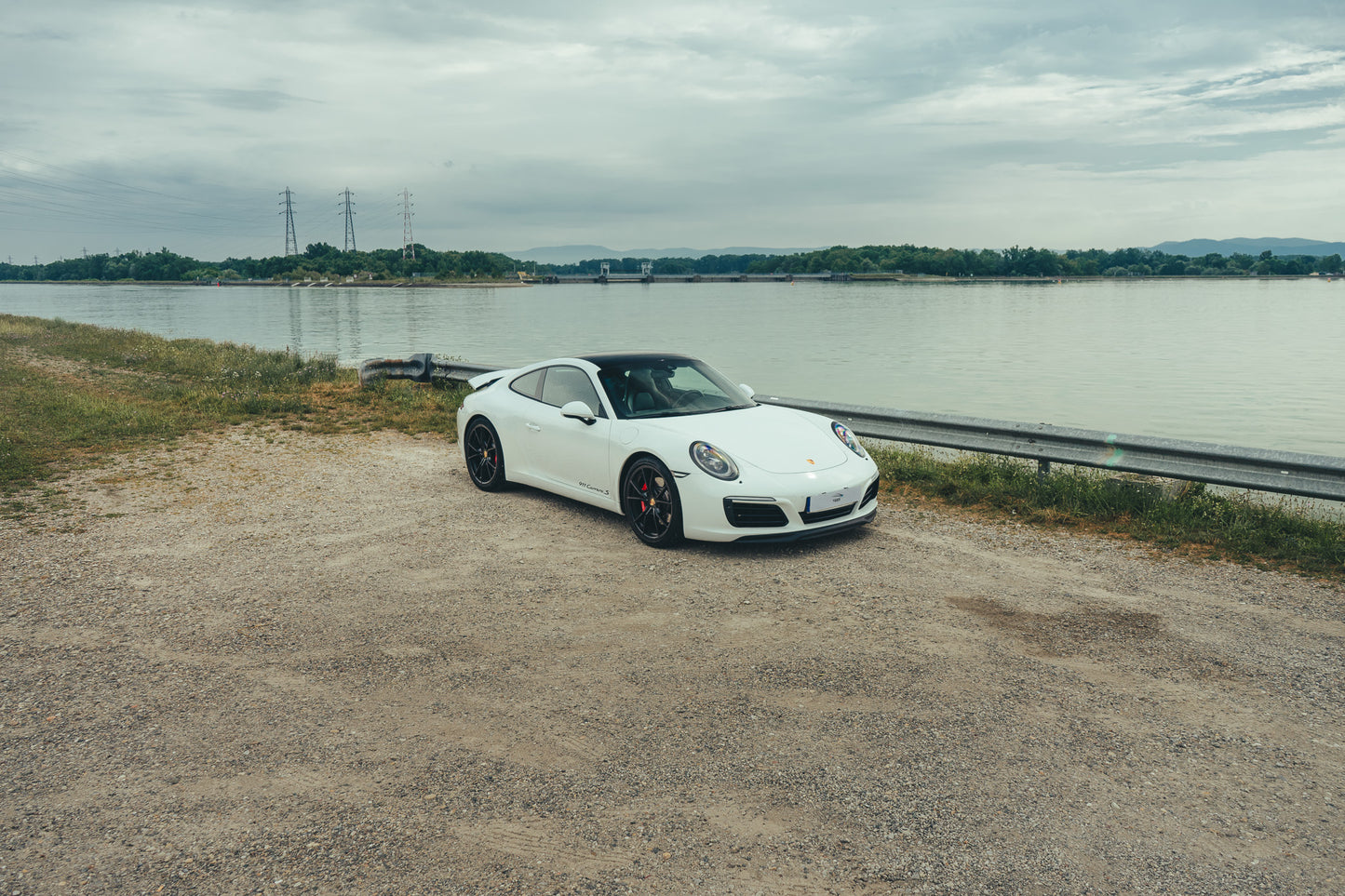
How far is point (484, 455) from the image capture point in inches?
336

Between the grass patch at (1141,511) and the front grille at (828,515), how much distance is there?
1.86 metres

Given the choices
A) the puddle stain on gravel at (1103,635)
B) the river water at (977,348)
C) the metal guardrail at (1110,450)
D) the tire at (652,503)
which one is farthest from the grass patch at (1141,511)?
the river water at (977,348)

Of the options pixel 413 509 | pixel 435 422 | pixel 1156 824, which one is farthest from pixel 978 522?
pixel 435 422

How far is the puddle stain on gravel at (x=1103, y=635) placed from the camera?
4516 millimetres

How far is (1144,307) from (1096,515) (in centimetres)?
7715

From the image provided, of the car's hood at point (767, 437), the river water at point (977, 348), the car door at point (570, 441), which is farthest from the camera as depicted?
the river water at point (977, 348)

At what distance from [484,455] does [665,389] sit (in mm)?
2139

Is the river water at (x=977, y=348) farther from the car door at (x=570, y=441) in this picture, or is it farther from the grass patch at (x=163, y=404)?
the car door at (x=570, y=441)

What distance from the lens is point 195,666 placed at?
181 inches

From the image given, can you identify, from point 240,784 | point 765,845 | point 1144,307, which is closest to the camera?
point 765,845

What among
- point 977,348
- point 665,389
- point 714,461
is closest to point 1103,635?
point 714,461

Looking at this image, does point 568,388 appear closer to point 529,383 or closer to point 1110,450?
point 529,383

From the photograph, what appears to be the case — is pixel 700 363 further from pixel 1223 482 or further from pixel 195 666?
pixel 195 666

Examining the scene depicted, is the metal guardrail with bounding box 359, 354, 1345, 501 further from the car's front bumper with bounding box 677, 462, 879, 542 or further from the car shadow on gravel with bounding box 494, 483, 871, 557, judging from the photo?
the car's front bumper with bounding box 677, 462, 879, 542
